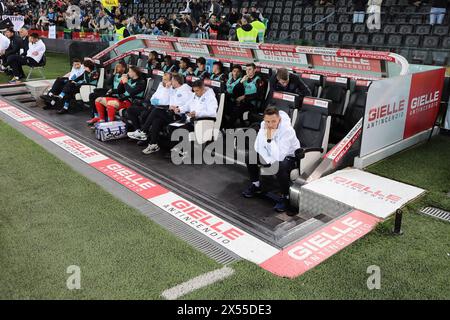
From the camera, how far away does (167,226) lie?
370 cm

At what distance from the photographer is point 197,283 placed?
2779mm

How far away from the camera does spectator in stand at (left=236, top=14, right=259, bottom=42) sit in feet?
32.1

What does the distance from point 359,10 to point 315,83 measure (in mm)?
5741

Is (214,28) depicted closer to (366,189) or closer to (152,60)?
(152,60)

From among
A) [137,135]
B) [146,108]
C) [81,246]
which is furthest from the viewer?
[146,108]

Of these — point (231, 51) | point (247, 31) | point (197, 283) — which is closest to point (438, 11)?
point (247, 31)

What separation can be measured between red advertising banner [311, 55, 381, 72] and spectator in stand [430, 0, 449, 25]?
3.33 meters

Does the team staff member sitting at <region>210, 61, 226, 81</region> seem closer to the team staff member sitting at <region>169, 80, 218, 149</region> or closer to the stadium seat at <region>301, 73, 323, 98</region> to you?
the team staff member sitting at <region>169, 80, 218, 149</region>

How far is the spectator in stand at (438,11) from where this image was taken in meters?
8.97

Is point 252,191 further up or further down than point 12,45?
further down

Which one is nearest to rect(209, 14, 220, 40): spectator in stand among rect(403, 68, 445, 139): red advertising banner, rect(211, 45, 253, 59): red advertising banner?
rect(211, 45, 253, 59): red advertising banner

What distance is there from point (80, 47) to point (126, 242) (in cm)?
1073
